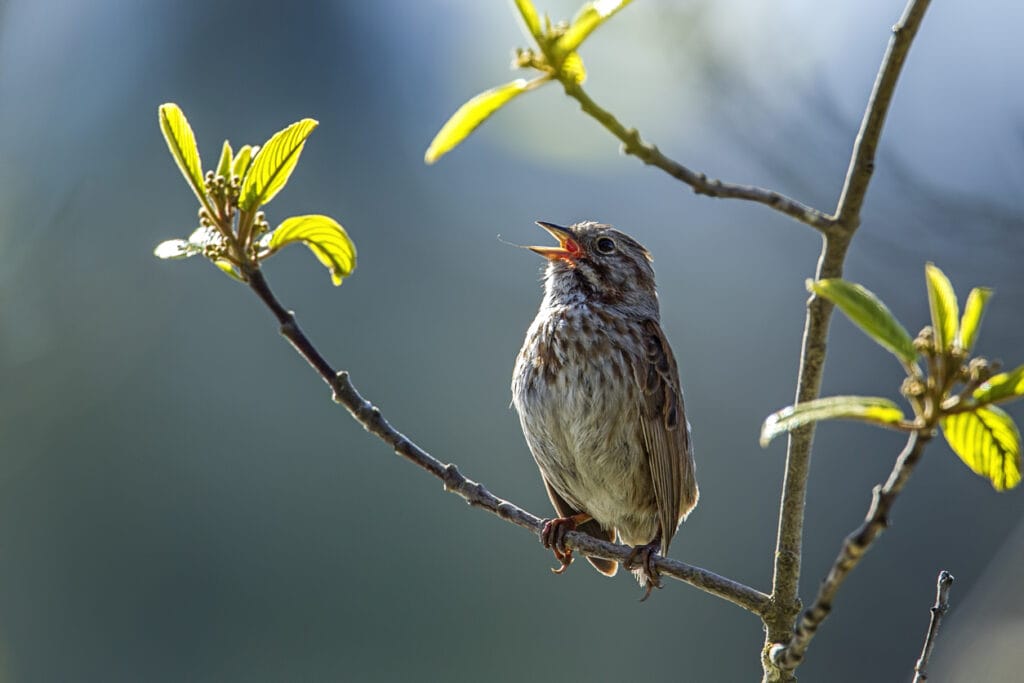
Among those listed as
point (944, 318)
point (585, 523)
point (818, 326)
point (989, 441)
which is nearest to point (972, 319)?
point (944, 318)

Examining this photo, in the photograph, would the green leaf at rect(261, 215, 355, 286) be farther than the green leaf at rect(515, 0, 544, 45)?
Yes

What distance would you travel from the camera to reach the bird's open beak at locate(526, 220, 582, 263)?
16.1ft

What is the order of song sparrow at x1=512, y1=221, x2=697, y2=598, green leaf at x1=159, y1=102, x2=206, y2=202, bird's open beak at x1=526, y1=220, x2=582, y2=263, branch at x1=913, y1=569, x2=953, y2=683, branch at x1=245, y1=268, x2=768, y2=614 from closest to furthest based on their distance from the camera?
green leaf at x1=159, y1=102, x2=206, y2=202 → branch at x1=245, y1=268, x2=768, y2=614 → branch at x1=913, y1=569, x2=953, y2=683 → song sparrow at x1=512, y1=221, x2=697, y2=598 → bird's open beak at x1=526, y1=220, x2=582, y2=263

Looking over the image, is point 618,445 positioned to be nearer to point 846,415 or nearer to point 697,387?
point 846,415

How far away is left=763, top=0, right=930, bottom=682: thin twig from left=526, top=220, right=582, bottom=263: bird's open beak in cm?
257

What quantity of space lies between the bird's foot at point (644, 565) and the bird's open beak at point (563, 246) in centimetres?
→ 130

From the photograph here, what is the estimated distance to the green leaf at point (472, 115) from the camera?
1.79 m

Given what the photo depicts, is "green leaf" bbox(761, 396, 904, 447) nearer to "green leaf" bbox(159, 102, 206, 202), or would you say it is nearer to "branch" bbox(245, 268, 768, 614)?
"branch" bbox(245, 268, 768, 614)

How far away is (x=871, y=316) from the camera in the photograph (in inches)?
64.6

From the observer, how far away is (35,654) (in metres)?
8.92

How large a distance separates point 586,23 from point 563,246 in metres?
3.32

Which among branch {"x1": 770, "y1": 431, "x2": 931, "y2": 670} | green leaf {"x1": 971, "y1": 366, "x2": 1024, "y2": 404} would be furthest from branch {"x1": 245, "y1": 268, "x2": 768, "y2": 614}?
green leaf {"x1": 971, "y1": 366, "x2": 1024, "y2": 404}

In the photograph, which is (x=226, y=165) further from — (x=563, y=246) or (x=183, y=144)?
(x=563, y=246)

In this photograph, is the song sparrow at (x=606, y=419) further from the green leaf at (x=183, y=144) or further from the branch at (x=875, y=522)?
the branch at (x=875, y=522)
